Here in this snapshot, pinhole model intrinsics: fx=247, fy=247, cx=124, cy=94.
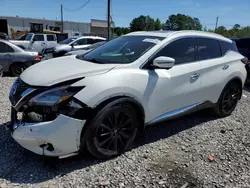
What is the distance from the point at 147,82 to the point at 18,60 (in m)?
6.98

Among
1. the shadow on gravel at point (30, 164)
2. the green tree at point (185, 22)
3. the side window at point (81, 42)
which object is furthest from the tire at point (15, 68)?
the green tree at point (185, 22)

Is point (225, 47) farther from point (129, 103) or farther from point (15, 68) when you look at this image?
point (15, 68)

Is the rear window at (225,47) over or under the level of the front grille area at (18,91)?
over

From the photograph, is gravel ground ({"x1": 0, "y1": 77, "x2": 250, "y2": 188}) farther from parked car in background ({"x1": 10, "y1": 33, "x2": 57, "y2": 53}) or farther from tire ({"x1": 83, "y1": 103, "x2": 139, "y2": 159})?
parked car in background ({"x1": 10, "y1": 33, "x2": 57, "y2": 53})

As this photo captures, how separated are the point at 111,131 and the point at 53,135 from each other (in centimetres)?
75

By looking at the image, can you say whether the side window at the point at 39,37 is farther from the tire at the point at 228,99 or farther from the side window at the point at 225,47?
the tire at the point at 228,99

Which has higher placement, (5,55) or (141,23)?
(141,23)

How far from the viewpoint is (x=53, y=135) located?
270 cm

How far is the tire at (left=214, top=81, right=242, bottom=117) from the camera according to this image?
466 centimetres

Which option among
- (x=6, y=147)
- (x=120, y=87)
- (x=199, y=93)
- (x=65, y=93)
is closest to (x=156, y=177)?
(x=120, y=87)

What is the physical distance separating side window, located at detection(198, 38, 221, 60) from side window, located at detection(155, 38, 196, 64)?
20 centimetres

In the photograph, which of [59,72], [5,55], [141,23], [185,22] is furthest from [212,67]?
[141,23]

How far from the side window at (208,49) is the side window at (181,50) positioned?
0.65 ft

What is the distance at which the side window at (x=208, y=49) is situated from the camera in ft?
13.8
